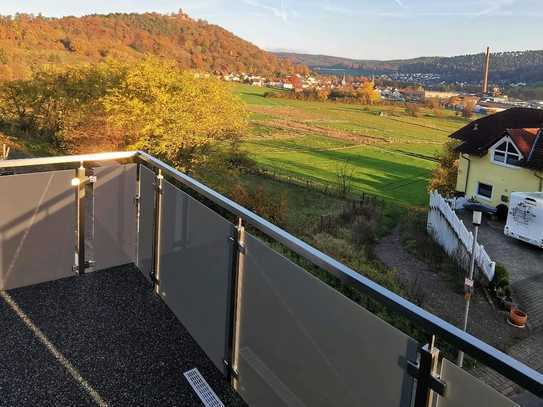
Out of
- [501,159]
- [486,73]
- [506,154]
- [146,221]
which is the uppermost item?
[486,73]

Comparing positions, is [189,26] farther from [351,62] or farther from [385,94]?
[351,62]

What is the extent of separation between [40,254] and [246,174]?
35.7 meters

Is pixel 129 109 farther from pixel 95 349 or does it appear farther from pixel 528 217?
pixel 95 349

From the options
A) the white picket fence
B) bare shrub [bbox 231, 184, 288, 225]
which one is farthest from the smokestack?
bare shrub [bbox 231, 184, 288, 225]

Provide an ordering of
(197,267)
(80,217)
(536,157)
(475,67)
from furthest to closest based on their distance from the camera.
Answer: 1. (475,67)
2. (536,157)
3. (80,217)
4. (197,267)

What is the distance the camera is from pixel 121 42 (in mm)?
61719

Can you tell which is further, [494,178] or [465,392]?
[494,178]

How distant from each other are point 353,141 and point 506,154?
45.8 metres

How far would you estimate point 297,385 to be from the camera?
213cm

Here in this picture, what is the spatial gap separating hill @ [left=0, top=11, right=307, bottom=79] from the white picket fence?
19.2 metres

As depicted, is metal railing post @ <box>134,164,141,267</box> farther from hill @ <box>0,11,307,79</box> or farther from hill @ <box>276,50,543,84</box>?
hill @ <box>276,50,543,84</box>

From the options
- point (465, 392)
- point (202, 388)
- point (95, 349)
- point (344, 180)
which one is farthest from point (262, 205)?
point (344, 180)

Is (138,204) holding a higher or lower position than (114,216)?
higher

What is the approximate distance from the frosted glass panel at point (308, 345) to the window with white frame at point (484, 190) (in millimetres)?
25992
